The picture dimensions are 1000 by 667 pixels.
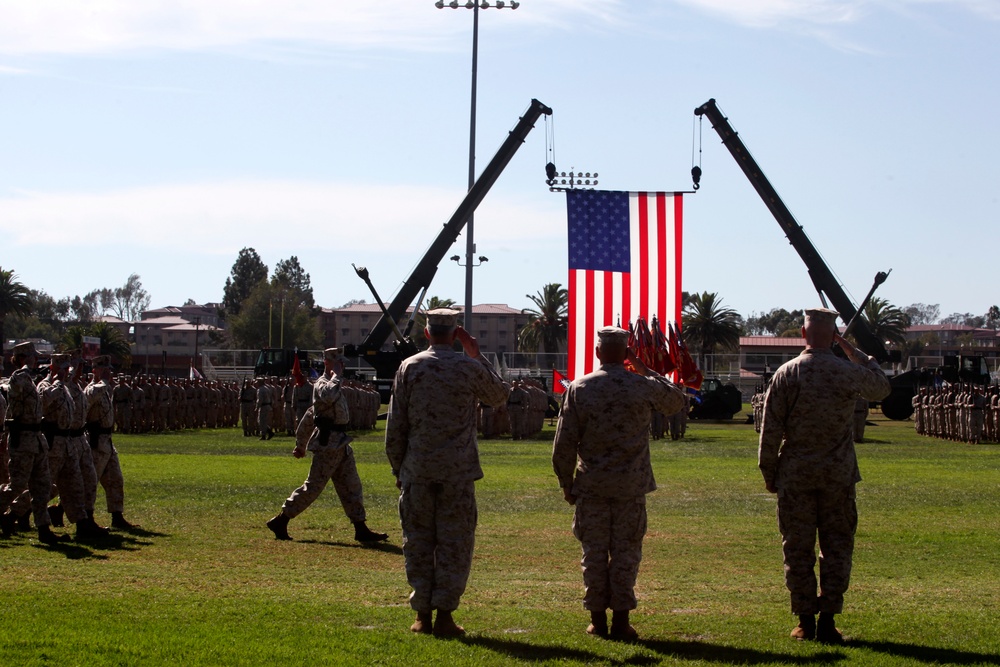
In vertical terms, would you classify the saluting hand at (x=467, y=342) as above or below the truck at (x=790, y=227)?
below

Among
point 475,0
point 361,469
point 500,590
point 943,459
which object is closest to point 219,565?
point 500,590

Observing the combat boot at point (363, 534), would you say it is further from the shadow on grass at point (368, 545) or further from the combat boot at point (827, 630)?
the combat boot at point (827, 630)

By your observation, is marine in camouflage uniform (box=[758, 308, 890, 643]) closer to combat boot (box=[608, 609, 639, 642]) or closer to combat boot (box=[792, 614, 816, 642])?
combat boot (box=[792, 614, 816, 642])

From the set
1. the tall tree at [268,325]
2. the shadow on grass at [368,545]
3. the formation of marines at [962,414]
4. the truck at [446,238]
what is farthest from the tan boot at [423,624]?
the tall tree at [268,325]

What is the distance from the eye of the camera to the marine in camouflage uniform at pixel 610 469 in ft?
24.8

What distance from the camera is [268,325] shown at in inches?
4943

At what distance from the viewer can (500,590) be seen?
9.61 metres

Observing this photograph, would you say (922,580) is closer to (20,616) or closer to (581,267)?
(20,616)

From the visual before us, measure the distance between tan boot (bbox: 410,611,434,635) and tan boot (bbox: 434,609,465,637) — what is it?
7 centimetres

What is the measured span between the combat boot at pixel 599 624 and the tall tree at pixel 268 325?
11847 cm

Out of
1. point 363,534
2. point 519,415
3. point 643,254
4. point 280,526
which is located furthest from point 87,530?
point 519,415

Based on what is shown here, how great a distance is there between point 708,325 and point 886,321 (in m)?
17.4

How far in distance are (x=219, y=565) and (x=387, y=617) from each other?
3.11m

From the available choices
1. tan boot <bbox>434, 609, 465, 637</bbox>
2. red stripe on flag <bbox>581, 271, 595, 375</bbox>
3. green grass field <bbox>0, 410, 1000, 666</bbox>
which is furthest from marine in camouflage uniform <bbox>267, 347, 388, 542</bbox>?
red stripe on flag <bbox>581, 271, 595, 375</bbox>
